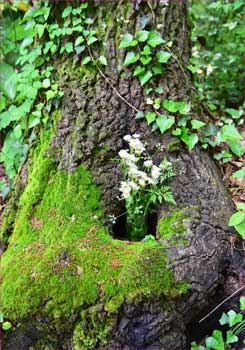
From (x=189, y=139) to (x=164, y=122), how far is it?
0.20 meters

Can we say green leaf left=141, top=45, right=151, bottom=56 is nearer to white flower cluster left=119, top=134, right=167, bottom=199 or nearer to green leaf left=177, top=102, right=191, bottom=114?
green leaf left=177, top=102, right=191, bottom=114

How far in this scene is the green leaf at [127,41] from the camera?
103 inches

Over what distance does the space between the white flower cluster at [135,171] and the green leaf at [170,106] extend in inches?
11.2

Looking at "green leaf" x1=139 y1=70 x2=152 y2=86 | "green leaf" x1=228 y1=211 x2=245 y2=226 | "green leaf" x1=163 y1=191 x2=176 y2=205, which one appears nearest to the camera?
"green leaf" x1=228 y1=211 x2=245 y2=226

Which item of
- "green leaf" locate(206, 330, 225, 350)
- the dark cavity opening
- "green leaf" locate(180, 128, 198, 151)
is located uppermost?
"green leaf" locate(180, 128, 198, 151)

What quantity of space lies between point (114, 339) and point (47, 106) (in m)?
1.53

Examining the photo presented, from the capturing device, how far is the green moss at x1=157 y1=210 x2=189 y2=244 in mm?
2418

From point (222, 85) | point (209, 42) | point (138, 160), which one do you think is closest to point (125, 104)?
point (138, 160)

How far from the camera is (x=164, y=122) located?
2646 mm

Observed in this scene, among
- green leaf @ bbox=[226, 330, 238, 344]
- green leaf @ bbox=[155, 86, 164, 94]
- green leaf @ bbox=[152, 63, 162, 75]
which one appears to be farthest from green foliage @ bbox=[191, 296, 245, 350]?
green leaf @ bbox=[152, 63, 162, 75]

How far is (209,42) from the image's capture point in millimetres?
4777

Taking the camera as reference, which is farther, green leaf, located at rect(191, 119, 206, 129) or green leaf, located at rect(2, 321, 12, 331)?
green leaf, located at rect(191, 119, 206, 129)

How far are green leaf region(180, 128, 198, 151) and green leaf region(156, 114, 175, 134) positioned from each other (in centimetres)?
12

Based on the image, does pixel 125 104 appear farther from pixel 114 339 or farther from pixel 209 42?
pixel 209 42
